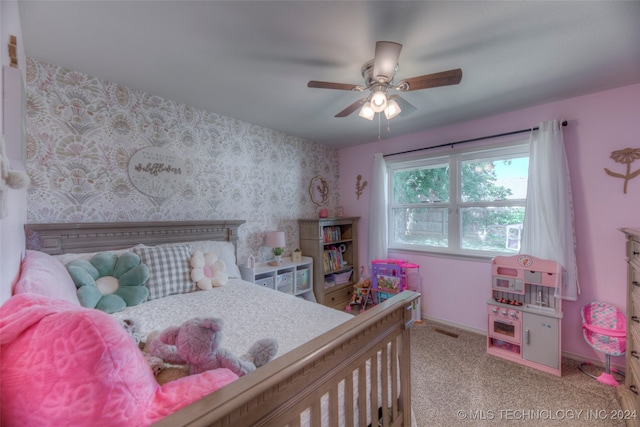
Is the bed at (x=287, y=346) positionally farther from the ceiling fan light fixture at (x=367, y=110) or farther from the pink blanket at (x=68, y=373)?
the ceiling fan light fixture at (x=367, y=110)

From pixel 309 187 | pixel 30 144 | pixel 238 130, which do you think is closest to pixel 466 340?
pixel 309 187

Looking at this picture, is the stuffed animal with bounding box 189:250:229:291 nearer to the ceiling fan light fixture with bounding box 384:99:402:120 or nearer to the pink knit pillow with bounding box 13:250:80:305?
the pink knit pillow with bounding box 13:250:80:305

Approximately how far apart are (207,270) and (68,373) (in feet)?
5.74

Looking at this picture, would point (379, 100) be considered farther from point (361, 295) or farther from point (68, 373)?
point (361, 295)

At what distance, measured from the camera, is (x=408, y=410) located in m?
1.28

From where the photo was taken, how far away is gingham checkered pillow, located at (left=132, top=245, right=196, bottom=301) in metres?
1.87

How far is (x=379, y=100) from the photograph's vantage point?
160 centimetres

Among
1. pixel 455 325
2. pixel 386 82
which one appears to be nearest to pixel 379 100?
pixel 386 82

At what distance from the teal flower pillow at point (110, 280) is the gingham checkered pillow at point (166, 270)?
0.06 m

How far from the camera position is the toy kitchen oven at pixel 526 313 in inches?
84.0

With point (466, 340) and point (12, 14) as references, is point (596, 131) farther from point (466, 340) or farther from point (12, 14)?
point (12, 14)

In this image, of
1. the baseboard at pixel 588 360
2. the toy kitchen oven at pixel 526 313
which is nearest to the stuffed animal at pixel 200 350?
the toy kitchen oven at pixel 526 313

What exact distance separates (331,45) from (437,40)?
2.06 ft

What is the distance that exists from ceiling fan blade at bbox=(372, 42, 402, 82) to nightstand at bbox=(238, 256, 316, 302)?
2090 millimetres
